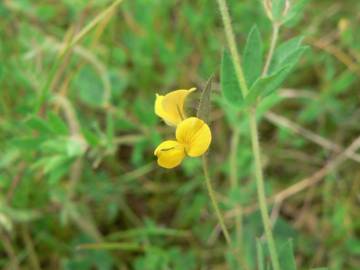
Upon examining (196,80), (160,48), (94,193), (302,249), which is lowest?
(302,249)

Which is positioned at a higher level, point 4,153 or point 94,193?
point 4,153

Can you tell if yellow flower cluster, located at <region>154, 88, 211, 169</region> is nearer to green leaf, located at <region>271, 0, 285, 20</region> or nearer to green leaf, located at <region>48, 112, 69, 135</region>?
green leaf, located at <region>271, 0, 285, 20</region>

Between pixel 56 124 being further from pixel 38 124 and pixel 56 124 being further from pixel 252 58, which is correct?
pixel 252 58

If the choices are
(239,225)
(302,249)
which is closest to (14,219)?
(239,225)

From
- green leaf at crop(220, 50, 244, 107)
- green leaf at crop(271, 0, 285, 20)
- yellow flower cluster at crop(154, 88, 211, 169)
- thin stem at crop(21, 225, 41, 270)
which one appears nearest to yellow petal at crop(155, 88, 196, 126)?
yellow flower cluster at crop(154, 88, 211, 169)

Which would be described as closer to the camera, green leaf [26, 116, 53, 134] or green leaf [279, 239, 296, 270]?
green leaf [279, 239, 296, 270]

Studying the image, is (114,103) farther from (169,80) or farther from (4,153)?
(4,153)

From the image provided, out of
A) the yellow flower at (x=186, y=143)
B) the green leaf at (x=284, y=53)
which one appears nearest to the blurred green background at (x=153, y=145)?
the green leaf at (x=284, y=53)
